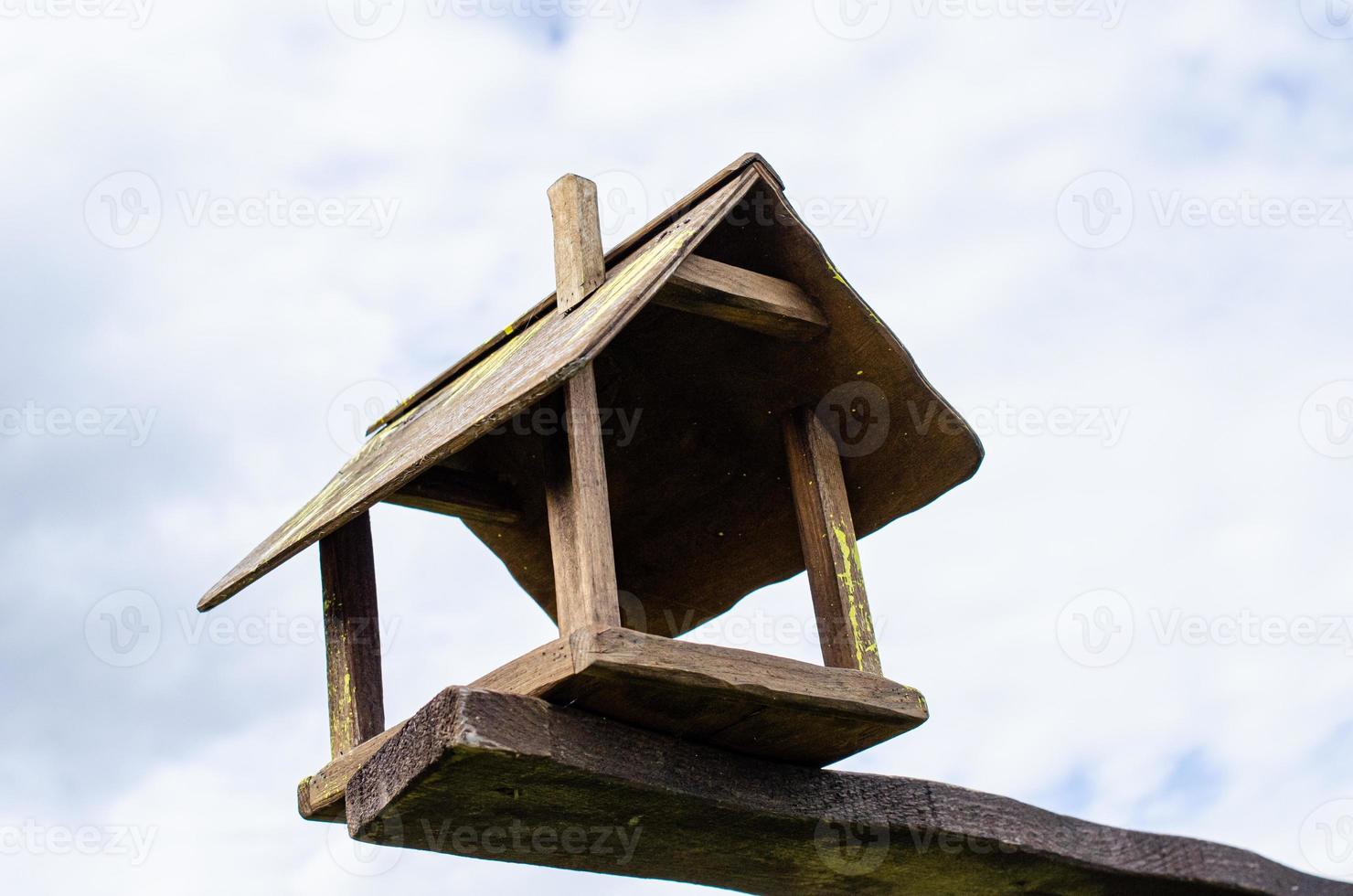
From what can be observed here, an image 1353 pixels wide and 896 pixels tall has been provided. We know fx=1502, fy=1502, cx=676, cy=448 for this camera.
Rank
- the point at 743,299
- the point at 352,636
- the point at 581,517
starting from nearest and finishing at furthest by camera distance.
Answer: the point at 581,517 → the point at 743,299 → the point at 352,636

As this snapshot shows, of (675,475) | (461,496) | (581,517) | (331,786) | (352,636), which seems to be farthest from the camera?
(675,475)

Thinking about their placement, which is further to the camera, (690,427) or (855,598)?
(690,427)

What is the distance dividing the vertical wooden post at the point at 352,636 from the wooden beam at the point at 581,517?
0.95 metres

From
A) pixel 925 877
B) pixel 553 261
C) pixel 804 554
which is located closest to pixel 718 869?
pixel 925 877

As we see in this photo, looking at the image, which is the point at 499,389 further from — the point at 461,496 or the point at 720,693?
the point at 461,496

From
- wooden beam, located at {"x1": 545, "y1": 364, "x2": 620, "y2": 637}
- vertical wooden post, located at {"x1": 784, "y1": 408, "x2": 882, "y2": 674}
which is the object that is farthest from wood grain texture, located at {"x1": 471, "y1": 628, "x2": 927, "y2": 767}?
vertical wooden post, located at {"x1": 784, "y1": 408, "x2": 882, "y2": 674}

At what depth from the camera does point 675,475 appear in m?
5.39

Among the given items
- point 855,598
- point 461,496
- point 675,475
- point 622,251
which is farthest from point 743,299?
point 461,496

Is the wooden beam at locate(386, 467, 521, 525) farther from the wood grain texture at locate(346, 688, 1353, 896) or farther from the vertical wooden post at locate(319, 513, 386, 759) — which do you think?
the wood grain texture at locate(346, 688, 1353, 896)

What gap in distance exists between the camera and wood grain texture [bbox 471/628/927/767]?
358cm

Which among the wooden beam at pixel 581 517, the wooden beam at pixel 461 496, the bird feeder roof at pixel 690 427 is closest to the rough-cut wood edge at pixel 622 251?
the bird feeder roof at pixel 690 427

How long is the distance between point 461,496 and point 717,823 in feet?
5.30

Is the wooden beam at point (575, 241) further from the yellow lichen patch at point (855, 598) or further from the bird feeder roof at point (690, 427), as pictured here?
the yellow lichen patch at point (855, 598)

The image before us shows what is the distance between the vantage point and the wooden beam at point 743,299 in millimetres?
4414
